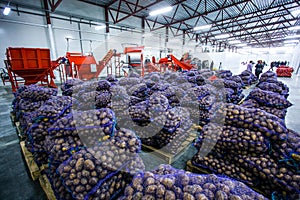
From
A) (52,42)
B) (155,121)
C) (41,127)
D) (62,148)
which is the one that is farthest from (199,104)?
(52,42)

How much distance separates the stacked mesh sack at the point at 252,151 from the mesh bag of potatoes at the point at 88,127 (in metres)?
1.16

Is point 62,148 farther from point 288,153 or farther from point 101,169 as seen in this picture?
point 288,153

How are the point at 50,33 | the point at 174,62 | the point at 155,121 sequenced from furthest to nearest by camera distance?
the point at 50,33 → the point at 174,62 → the point at 155,121

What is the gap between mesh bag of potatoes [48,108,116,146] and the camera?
1.32 m

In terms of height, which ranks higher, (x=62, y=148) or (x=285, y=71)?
(x=285, y=71)

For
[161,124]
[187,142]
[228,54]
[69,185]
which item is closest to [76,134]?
[69,185]

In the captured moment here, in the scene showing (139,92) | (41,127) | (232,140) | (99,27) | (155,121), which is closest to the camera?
(232,140)

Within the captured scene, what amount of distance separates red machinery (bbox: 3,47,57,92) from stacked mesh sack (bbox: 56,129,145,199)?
6.57m

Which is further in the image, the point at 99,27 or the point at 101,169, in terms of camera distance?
the point at 99,27

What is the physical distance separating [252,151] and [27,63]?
7.68 m

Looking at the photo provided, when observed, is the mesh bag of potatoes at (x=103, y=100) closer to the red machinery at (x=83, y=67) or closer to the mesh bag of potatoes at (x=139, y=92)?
the mesh bag of potatoes at (x=139, y=92)

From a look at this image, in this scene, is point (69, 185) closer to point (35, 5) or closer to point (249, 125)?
point (249, 125)

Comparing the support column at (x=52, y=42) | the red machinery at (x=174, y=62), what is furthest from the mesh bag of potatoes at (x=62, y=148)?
the support column at (x=52, y=42)

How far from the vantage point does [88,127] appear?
1.31m
